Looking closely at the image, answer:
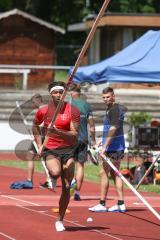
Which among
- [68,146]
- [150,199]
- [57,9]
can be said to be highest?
[57,9]

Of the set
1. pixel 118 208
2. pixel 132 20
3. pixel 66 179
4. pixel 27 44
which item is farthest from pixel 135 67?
pixel 27 44

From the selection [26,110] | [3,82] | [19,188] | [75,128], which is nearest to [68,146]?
[75,128]

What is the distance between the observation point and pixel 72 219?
13578 millimetres

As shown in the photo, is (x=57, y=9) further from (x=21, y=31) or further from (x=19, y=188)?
(x=19, y=188)

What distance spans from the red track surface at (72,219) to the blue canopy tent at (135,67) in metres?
2.34

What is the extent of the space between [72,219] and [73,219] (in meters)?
0.01

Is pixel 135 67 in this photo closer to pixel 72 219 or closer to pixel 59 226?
pixel 72 219

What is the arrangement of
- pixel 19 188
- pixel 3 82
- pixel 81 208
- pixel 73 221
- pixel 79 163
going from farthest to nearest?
pixel 3 82
pixel 19 188
pixel 79 163
pixel 81 208
pixel 73 221

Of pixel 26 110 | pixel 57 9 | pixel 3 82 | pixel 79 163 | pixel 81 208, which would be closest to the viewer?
pixel 81 208

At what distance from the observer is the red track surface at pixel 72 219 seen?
1193 cm

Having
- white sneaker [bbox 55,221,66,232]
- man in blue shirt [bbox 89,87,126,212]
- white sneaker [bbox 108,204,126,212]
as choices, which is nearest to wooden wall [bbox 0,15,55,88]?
man in blue shirt [bbox 89,87,126,212]

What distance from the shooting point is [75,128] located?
12.2 metres

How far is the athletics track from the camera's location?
1191cm

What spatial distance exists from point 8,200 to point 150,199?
2.65 meters
